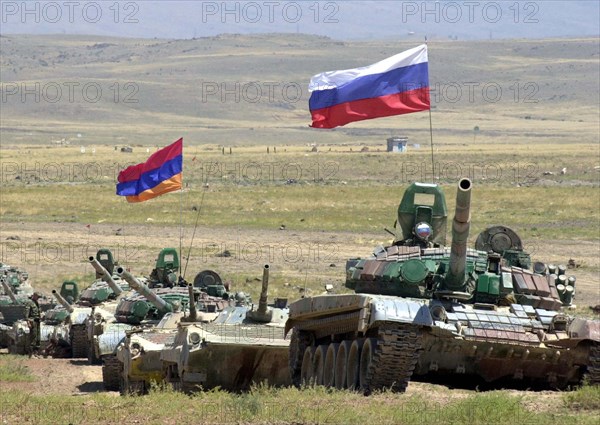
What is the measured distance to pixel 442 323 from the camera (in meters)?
19.4

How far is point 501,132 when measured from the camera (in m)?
173

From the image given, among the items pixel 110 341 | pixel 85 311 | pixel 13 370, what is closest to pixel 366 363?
pixel 110 341

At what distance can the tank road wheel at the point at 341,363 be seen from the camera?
20953mm

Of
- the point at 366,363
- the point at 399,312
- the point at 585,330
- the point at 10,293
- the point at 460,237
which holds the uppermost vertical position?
the point at 460,237

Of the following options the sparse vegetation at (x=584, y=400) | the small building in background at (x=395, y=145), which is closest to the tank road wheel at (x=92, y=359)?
the sparse vegetation at (x=584, y=400)

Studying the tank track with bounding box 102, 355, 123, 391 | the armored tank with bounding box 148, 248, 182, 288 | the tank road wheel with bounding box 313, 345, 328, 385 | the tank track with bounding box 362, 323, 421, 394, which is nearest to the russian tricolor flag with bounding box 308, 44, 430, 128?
the tank road wheel with bounding box 313, 345, 328, 385

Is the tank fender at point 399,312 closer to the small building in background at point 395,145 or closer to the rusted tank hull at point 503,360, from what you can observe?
the rusted tank hull at point 503,360

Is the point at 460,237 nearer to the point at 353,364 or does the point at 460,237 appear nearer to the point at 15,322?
the point at 353,364

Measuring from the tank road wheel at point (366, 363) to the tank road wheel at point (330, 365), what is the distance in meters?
1.29

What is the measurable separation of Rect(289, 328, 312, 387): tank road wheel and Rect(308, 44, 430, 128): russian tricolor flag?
3.55 meters

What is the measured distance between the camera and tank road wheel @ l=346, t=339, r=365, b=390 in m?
20.4

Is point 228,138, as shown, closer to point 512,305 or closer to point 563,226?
point 563,226

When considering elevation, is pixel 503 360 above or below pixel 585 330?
below

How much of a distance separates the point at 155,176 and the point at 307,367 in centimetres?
1439
